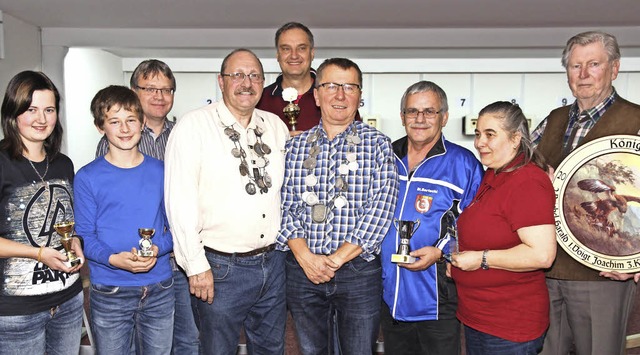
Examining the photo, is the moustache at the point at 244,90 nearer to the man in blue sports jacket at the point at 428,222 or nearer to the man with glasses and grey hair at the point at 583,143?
the man in blue sports jacket at the point at 428,222

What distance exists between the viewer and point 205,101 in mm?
7426

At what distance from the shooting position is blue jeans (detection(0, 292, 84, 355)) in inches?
74.4

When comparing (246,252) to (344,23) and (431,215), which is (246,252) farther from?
(344,23)

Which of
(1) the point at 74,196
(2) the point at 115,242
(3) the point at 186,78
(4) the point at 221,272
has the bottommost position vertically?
(4) the point at 221,272

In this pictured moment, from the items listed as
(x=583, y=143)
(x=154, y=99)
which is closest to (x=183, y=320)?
(x=154, y=99)

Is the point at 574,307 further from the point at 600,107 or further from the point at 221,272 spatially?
the point at 221,272

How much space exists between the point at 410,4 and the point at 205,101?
3600 mm

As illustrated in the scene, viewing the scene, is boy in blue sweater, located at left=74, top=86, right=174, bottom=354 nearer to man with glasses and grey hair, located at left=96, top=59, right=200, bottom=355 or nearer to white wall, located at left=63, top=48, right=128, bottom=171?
man with glasses and grey hair, located at left=96, top=59, right=200, bottom=355

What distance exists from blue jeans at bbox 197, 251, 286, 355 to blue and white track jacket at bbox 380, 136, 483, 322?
496 millimetres

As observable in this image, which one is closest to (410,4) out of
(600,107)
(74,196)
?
(600,107)

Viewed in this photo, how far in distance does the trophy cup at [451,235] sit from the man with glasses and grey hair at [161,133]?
1.19 metres

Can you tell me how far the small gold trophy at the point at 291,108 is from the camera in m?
2.60

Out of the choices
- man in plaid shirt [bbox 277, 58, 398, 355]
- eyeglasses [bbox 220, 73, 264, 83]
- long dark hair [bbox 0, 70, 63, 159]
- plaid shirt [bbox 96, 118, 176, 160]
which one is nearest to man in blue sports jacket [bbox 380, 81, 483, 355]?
man in plaid shirt [bbox 277, 58, 398, 355]

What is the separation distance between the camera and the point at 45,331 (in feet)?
6.59
